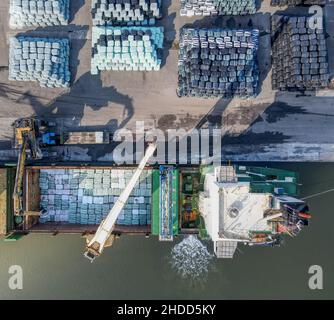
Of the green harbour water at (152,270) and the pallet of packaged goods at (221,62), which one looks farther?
the green harbour water at (152,270)

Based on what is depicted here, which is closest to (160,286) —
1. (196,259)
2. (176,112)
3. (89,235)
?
(196,259)

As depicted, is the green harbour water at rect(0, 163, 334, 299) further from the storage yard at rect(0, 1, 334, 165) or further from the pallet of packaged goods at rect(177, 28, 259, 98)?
the pallet of packaged goods at rect(177, 28, 259, 98)

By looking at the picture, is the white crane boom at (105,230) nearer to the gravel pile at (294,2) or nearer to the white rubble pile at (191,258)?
the white rubble pile at (191,258)

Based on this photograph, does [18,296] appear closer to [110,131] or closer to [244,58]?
[110,131]

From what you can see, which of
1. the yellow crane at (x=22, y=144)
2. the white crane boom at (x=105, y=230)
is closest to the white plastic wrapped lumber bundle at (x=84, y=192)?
the yellow crane at (x=22, y=144)

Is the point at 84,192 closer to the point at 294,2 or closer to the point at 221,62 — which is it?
the point at 221,62

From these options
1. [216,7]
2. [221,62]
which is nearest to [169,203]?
[221,62]

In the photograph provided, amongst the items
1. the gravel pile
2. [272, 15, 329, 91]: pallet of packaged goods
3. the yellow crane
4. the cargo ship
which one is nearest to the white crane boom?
the cargo ship
